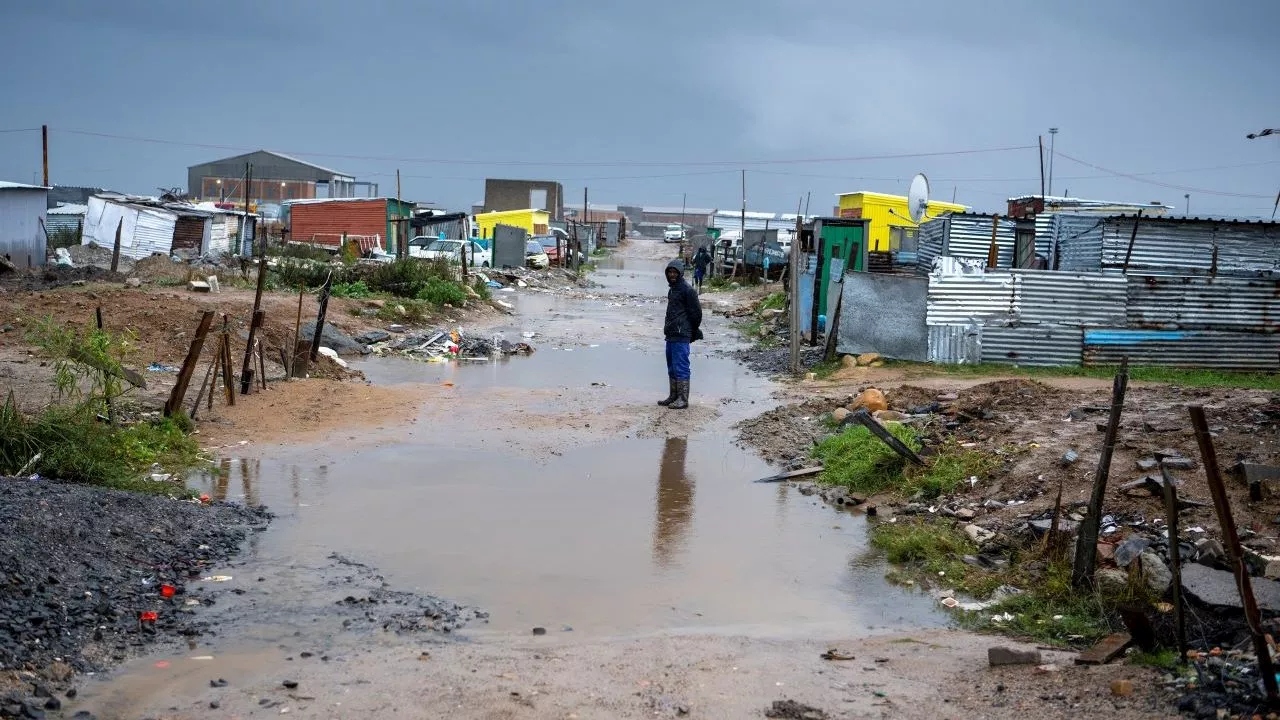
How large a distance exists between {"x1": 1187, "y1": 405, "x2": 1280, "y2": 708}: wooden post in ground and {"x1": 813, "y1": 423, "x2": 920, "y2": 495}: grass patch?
4.84m

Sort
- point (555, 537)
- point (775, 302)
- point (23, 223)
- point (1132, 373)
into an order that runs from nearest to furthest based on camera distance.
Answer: point (555, 537), point (1132, 373), point (775, 302), point (23, 223)

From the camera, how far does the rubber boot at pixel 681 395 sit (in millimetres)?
13578

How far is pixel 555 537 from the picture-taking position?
27.2 feet

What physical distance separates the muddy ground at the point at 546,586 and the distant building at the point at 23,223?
1763cm

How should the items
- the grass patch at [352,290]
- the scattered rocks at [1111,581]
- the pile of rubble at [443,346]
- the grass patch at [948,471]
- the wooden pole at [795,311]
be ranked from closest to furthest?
the scattered rocks at [1111,581], the grass patch at [948,471], the wooden pole at [795,311], the pile of rubble at [443,346], the grass patch at [352,290]

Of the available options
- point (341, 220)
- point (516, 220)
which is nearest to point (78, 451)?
point (341, 220)

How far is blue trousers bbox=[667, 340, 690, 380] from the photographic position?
13.3 metres

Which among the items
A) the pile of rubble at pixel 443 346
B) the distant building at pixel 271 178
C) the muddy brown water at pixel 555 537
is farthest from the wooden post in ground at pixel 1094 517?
the distant building at pixel 271 178

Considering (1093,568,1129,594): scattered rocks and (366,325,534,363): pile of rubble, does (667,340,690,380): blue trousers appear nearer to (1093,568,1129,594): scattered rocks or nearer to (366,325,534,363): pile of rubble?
(366,325,534,363): pile of rubble

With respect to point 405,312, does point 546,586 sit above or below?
below

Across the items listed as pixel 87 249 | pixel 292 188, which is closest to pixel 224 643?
pixel 87 249

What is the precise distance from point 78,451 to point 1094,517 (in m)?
7.06

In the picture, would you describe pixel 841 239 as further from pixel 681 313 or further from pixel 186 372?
pixel 186 372

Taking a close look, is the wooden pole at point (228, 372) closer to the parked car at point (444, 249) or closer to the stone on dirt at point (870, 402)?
the stone on dirt at point (870, 402)
